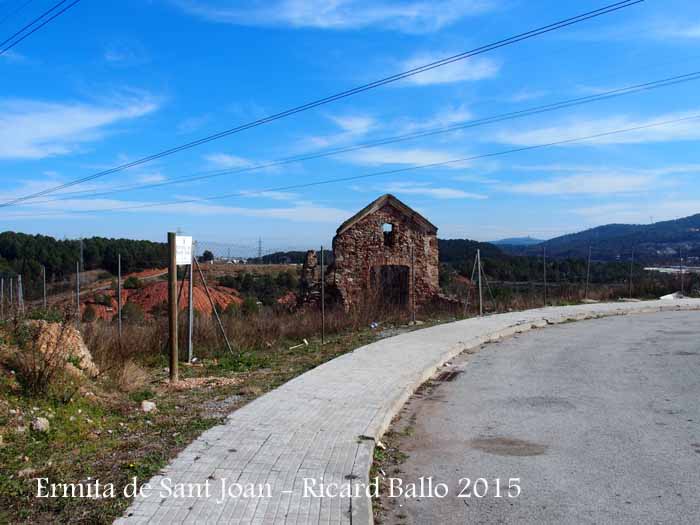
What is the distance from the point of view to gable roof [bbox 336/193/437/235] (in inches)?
933

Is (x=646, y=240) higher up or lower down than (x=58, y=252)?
higher up

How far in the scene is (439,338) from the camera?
15.1 metres

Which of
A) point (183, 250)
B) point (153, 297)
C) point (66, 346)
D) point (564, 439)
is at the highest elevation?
point (183, 250)

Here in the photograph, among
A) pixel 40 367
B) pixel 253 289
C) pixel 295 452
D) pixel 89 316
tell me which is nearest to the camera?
pixel 295 452

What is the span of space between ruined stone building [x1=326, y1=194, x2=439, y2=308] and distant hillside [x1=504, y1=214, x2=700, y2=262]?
98.2 feet

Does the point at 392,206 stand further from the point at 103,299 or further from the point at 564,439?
the point at 564,439

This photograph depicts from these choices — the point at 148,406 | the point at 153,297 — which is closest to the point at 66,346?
the point at 148,406

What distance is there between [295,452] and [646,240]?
288 ft

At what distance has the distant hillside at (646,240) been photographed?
6562 centimetres

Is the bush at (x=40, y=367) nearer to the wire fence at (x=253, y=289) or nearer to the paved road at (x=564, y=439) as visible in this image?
the wire fence at (x=253, y=289)

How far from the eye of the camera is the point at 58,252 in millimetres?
41688

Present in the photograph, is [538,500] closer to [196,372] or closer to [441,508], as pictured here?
[441,508]

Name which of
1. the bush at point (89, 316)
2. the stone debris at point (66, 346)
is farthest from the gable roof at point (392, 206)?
the stone debris at point (66, 346)

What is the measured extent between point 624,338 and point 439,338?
497 cm
